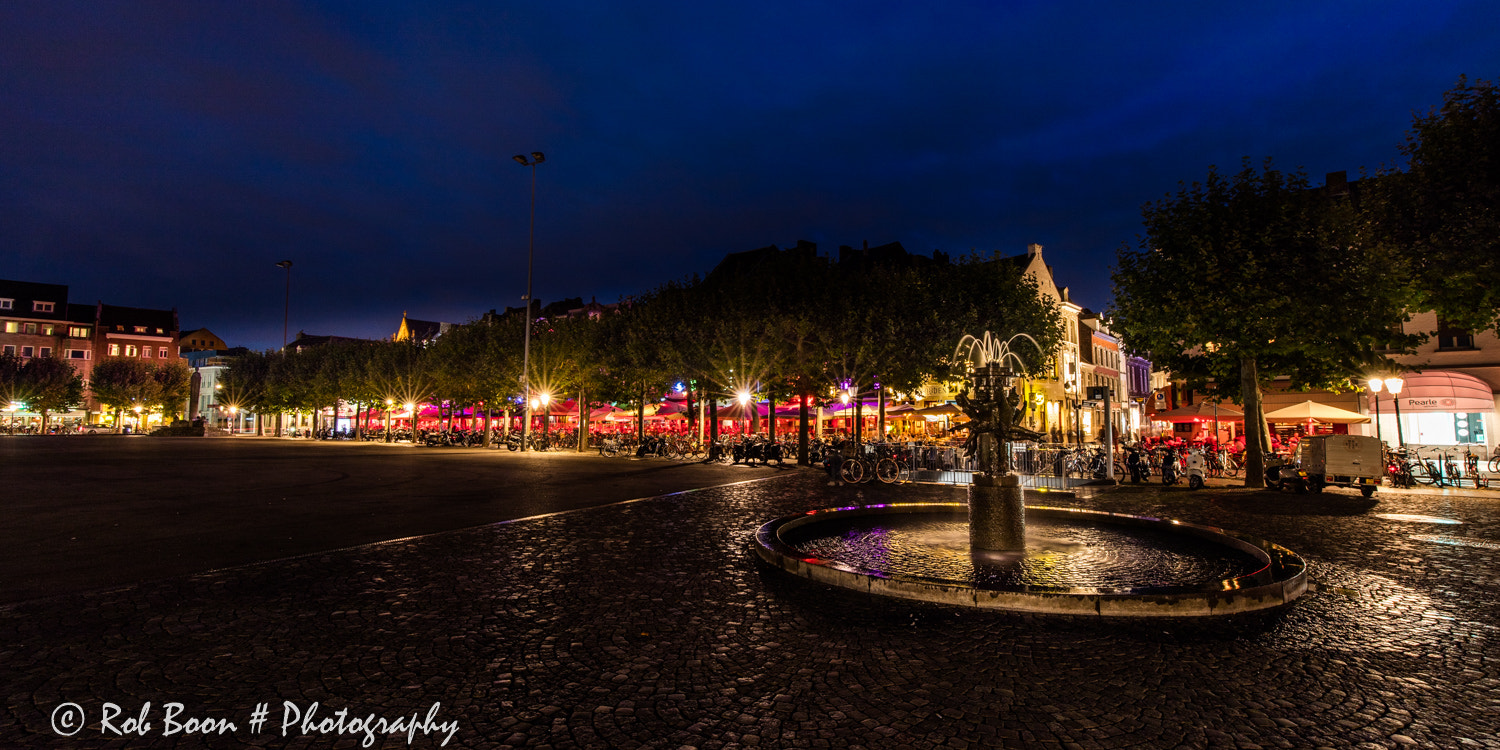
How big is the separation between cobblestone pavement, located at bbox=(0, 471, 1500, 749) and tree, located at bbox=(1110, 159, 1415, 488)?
1349 cm

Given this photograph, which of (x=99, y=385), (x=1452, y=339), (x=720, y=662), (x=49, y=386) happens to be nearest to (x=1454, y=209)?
(x=1452, y=339)

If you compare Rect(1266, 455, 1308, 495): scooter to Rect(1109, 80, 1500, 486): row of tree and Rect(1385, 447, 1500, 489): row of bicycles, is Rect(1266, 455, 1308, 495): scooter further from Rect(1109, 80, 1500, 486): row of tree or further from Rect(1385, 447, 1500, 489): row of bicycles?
Rect(1385, 447, 1500, 489): row of bicycles

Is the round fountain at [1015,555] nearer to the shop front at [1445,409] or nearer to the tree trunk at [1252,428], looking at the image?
the tree trunk at [1252,428]

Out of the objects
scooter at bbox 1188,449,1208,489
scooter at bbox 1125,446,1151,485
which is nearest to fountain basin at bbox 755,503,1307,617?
scooter at bbox 1188,449,1208,489

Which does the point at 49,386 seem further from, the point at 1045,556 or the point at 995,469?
the point at 1045,556

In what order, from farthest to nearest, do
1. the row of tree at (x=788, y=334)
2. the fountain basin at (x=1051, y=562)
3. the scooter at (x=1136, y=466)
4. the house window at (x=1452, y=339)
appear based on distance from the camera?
1. the row of tree at (x=788, y=334)
2. the house window at (x=1452, y=339)
3. the scooter at (x=1136, y=466)
4. the fountain basin at (x=1051, y=562)

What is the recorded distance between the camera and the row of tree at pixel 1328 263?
56.6ft

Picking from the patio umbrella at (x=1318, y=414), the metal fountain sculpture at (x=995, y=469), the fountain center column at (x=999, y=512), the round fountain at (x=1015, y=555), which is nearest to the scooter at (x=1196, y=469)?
the patio umbrella at (x=1318, y=414)

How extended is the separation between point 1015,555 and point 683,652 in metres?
5.53

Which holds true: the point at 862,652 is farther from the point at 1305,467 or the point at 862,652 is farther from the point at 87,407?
the point at 87,407

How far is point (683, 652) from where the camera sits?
509 centimetres

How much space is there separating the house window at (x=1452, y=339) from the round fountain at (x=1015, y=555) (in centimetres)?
2599

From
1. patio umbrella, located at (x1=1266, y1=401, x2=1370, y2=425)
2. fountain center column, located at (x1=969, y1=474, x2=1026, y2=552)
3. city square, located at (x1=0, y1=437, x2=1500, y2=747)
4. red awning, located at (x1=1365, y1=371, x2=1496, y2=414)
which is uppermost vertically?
red awning, located at (x1=1365, y1=371, x2=1496, y2=414)

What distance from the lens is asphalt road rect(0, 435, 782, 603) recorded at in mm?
8336
